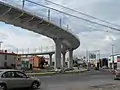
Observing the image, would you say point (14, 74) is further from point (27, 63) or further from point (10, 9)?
point (27, 63)

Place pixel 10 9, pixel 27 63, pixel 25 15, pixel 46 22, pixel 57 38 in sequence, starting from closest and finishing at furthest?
1. pixel 10 9
2. pixel 25 15
3. pixel 46 22
4. pixel 57 38
5. pixel 27 63

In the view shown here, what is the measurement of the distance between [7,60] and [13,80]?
45.9 metres

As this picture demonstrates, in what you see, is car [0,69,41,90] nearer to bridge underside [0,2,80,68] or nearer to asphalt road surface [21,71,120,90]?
asphalt road surface [21,71,120,90]

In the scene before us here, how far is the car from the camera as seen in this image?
19503 mm

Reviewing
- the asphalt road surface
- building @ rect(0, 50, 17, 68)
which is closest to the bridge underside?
building @ rect(0, 50, 17, 68)

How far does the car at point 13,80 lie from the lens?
19503 mm

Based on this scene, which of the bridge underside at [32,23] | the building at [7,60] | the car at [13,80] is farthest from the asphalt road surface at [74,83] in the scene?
the building at [7,60]

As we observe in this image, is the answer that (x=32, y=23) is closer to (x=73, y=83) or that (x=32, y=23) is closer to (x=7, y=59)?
(x=7, y=59)

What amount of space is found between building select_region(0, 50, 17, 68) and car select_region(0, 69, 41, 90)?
137 feet

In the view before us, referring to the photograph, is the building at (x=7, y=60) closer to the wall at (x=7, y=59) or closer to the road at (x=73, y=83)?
the wall at (x=7, y=59)

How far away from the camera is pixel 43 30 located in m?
Result: 58.9

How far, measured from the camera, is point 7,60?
65062 millimetres

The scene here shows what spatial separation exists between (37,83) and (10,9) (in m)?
22.9

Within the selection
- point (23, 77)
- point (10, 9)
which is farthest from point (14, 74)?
point (10, 9)
